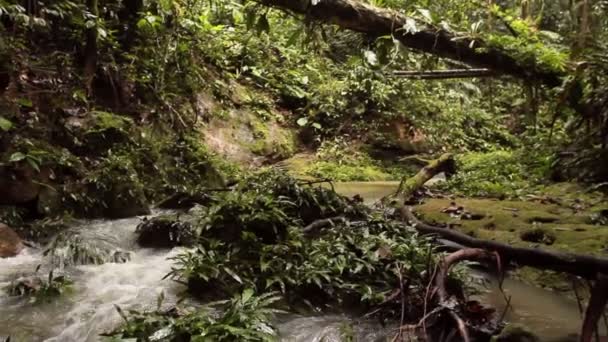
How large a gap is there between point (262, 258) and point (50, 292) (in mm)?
1685

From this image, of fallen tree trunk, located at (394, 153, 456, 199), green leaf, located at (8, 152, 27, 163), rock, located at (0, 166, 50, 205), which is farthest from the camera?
fallen tree trunk, located at (394, 153, 456, 199)

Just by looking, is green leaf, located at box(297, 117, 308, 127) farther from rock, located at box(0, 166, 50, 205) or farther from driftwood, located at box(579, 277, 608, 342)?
driftwood, located at box(579, 277, 608, 342)

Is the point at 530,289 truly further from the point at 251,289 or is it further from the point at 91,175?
the point at 91,175

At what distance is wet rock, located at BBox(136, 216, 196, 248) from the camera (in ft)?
18.1

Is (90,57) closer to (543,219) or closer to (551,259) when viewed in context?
(543,219)

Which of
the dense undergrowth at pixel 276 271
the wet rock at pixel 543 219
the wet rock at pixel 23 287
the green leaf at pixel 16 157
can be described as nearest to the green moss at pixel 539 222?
the wet rock at pixel 543 219

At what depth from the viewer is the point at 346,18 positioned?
5.54m

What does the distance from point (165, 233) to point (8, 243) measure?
4.89 ft

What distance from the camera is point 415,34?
602cm

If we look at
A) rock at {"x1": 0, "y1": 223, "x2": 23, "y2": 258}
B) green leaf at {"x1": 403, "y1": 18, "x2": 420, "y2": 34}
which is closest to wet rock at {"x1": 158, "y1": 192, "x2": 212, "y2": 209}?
rock at {"x1": 0, "y1": 223, "x2": 23, "y2": 258}

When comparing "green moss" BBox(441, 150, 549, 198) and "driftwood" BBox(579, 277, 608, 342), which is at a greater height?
"driftwood" BBox(579, 277, 608, 342)

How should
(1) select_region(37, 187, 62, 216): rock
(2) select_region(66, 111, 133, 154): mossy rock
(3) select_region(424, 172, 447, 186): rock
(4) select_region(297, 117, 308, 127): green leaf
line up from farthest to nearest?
(4) select_region(297, 117, 308, 127): green leaf, (3) select_region(424, 172, 447, 186): rock, (2) select_region(66, 111, 133, 154): mossy rock, (1) select_region(37, 187, 62, 216): rock

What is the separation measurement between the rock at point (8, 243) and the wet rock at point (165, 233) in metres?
1.15

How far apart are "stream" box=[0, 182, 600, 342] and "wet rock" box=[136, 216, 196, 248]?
0.22 metres
